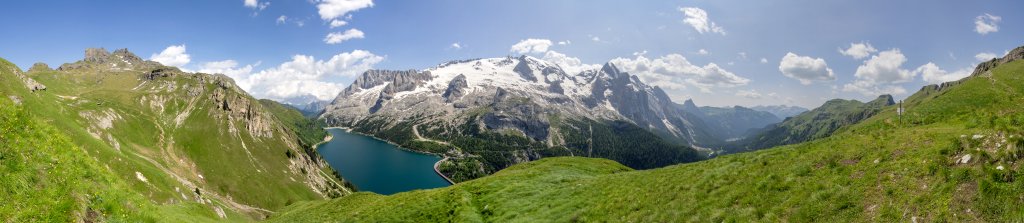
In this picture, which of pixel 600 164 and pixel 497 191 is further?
pixel 600 164

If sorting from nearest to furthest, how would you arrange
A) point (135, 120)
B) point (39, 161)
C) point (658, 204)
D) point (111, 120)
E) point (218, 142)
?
1. point (39, 161)
2. point (658, 204)
3. point (111, 120)
4. point (135, 120)
5. point (218, 142)

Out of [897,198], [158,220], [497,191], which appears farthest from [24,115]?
[897,198]

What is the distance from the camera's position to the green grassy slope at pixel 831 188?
1692cm

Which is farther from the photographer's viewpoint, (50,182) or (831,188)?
(831,188)

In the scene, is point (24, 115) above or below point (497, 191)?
above

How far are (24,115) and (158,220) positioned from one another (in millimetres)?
8886

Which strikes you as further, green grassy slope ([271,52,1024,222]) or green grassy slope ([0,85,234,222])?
green grassy slope ([271,52,1024,222])

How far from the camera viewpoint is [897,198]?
18.5m

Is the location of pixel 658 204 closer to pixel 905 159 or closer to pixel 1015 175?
pixel 905 159

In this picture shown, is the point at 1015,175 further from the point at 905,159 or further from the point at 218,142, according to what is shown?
the point at 218,142

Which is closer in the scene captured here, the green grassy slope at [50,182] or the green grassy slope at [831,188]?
the green grassy slope at [50,182]

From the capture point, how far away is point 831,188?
22.0 m

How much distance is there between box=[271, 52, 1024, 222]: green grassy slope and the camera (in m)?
16.9

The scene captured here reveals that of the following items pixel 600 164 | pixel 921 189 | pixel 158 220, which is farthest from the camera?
pixel 600 164
